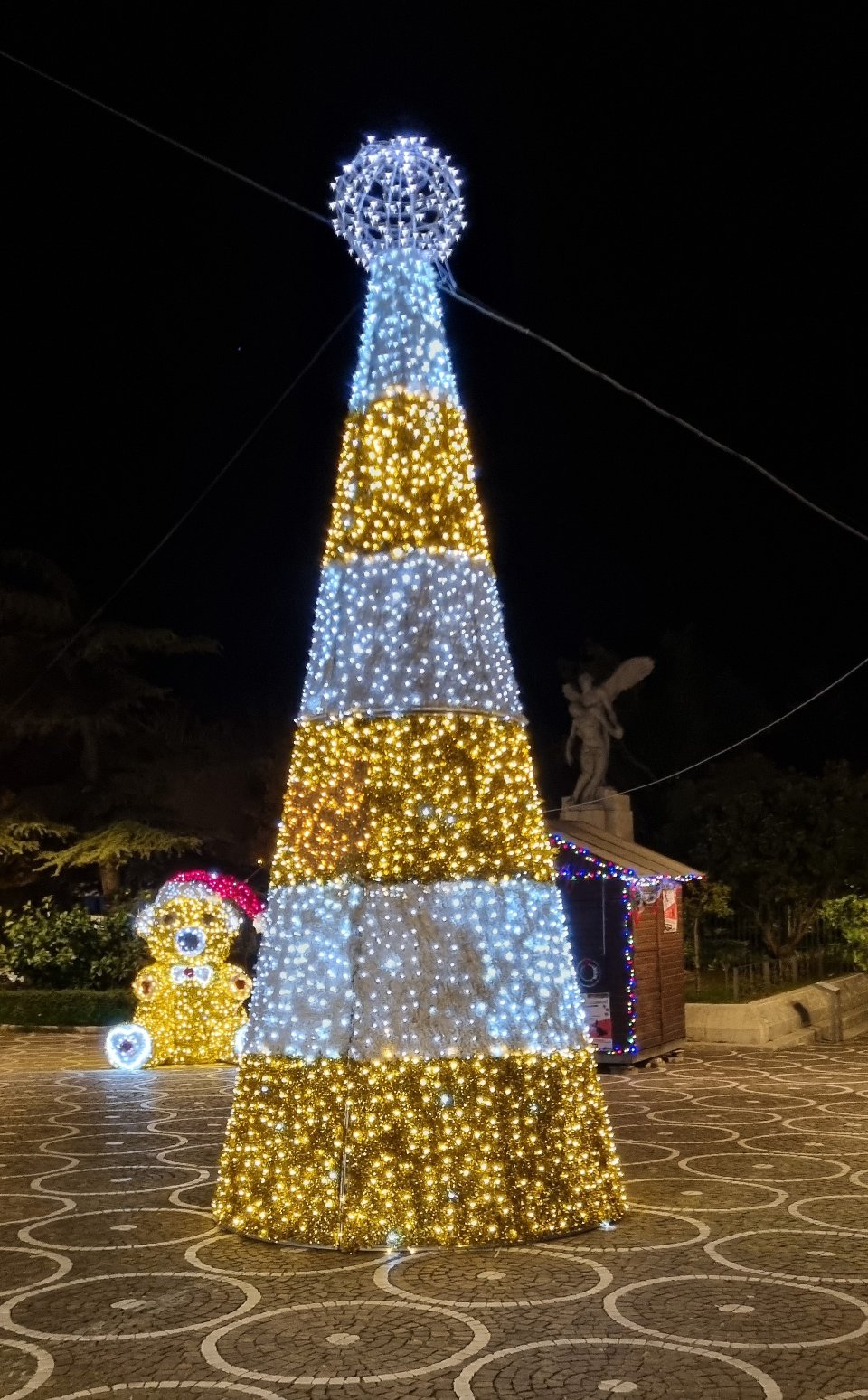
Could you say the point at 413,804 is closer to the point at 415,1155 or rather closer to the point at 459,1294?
the point at 415,1155

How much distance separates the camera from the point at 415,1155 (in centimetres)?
544

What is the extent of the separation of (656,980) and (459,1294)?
801cm

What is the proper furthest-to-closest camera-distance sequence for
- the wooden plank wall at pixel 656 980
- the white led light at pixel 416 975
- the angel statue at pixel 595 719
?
the angel statue at pixel 595 719 < the wooden plank wall at pixel 656 980 < the white led light at pixel 416 975

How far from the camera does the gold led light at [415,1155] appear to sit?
17.8ft

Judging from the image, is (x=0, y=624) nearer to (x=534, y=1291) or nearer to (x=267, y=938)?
(x=267, y=938)

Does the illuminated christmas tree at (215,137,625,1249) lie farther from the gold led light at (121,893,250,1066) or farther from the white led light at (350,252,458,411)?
the gold led light at (121,893,250,1066)

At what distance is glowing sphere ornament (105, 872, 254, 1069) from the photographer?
12500 millimetres

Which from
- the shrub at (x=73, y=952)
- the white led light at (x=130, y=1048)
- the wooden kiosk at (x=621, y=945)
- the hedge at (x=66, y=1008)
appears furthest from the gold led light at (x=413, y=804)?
the shrub at (x=73, y=952)

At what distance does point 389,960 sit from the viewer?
225 inches

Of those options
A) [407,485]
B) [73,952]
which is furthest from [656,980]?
[73,952]

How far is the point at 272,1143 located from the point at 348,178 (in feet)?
15.6

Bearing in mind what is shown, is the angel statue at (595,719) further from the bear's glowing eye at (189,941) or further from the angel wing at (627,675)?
the bear's glowing eye at (189,941)

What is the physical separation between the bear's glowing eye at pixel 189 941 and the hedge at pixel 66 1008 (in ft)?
14.1

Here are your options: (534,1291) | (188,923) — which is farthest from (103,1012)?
(534,1291)
